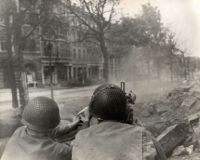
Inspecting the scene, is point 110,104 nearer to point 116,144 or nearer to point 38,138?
point 116,144

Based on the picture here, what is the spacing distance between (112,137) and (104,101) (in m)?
0.16

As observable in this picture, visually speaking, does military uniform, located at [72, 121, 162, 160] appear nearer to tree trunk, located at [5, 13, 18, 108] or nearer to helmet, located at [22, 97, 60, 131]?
helmet, located at [22, 97, 60, 131]

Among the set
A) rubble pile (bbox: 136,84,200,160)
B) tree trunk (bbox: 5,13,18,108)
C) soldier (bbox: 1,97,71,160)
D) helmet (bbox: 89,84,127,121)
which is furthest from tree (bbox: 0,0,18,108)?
helmet (bbox: 89,84,127,121)

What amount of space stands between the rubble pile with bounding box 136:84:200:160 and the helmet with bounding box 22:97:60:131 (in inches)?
135

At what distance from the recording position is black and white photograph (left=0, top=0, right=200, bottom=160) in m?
1.79

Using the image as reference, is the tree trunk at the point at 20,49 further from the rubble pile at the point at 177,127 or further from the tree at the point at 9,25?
the rubble pile at the point at 177,127

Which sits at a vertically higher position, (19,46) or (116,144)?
(19,46)

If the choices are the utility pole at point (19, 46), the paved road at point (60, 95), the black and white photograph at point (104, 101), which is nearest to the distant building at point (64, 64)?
the black and white photograph at point (104, 101)

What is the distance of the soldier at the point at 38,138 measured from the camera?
6.63ft

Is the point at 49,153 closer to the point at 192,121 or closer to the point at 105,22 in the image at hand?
the point at 192,121

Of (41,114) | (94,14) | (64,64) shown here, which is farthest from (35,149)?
(64,64)

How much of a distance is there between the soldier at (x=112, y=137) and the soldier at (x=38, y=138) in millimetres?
242

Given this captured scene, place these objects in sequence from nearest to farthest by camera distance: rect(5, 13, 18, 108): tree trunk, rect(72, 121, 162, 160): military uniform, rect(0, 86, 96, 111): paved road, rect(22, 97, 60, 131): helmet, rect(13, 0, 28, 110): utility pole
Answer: rect(72, 121, 162, 160): military uniform
rect(22, 97, 60, 131): helmet
rect(13, 0, 28, 110): utility pole
rect(5, 13, 18, 108): tree trunk
rect(0, 86, 96, 111): paved road

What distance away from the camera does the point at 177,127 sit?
5773 mm
